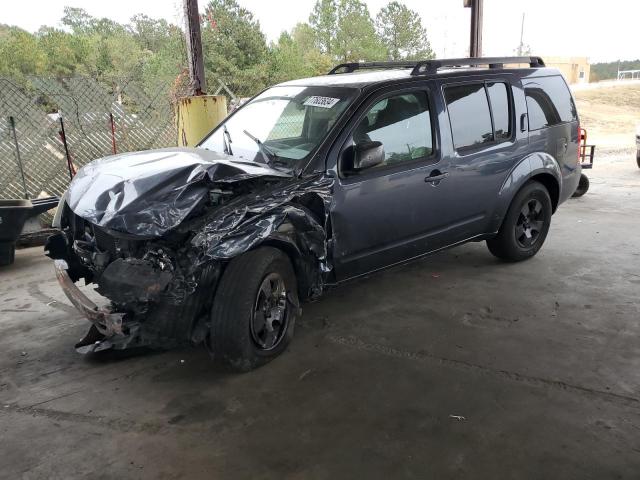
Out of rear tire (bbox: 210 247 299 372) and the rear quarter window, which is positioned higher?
the rear quarter window

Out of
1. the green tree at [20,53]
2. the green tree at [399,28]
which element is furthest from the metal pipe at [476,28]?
the green tree at [20,53]

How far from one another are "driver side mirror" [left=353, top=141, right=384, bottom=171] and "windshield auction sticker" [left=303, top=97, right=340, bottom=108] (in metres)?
0.44

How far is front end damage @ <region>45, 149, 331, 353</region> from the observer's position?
294cm

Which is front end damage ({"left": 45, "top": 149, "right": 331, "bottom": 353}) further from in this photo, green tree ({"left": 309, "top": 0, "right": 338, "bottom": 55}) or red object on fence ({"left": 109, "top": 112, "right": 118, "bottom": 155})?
green tree ({"left": 309, "top": 0, "right": 338, "bottom": 55})

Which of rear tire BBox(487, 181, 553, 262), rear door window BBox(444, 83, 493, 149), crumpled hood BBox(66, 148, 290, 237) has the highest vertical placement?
A: rear door window BBox(444, 83, 493, 149)

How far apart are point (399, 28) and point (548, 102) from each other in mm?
27068

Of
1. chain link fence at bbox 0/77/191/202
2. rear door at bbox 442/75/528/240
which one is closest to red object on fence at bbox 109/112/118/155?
chain link fence at bbox 0/77/191/202

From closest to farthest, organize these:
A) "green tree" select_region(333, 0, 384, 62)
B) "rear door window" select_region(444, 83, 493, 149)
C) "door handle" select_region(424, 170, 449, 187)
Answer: "door handle" select_region(424, 170, 449, 187)
"rear door window" select_region(444, 83, 493, 149)
"green tree" select_region(333, 0, 384, 62)

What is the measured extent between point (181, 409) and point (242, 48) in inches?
874

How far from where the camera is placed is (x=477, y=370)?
3.35m

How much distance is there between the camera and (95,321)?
123 inches

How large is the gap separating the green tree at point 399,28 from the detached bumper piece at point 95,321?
28633 millimetres

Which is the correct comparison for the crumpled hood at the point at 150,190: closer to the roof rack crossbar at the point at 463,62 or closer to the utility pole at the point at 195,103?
the roof rack crossbar at the point at 463,62

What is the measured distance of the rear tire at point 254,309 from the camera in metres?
3.11
